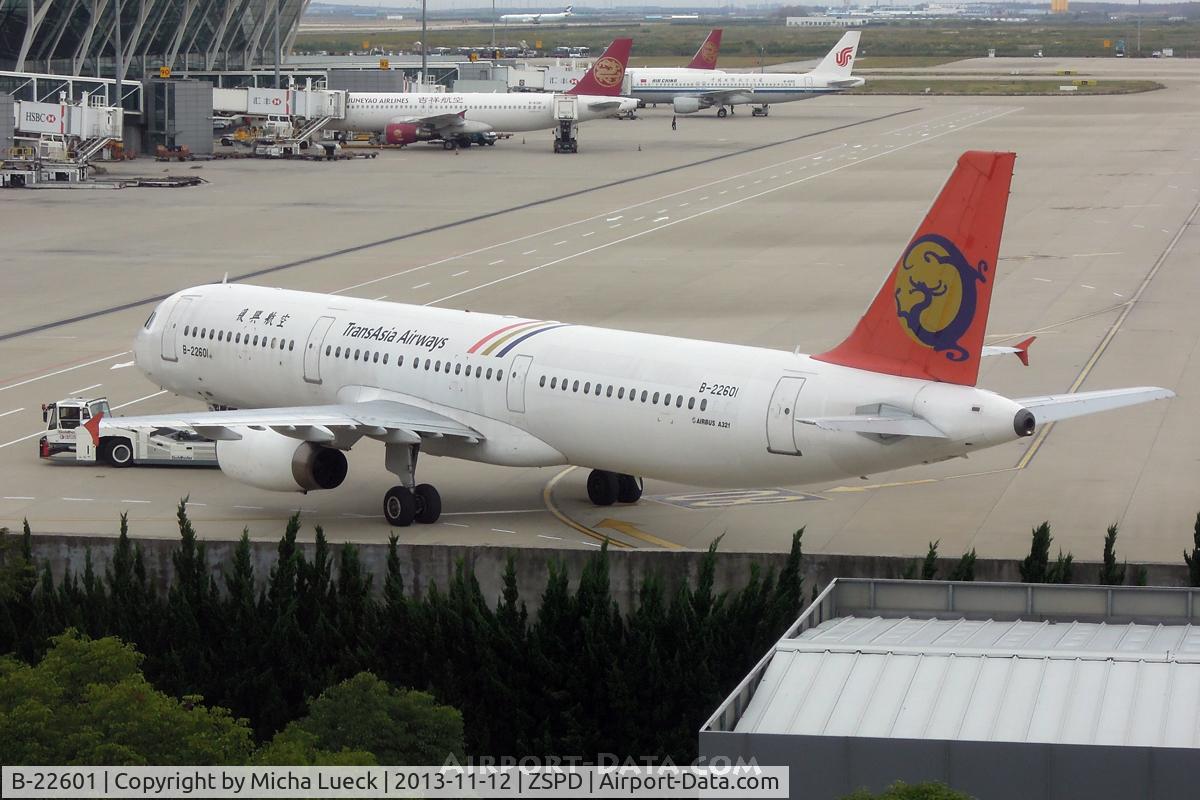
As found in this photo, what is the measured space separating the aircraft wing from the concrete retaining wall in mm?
2737

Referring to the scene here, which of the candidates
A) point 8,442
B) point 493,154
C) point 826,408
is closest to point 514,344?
point 826,408

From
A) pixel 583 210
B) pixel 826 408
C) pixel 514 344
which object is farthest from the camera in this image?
pixel 583 210

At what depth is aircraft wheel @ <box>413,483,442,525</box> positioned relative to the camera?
34500 mm

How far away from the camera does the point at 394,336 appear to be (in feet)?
120

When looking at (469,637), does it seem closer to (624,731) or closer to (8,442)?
(624,731)

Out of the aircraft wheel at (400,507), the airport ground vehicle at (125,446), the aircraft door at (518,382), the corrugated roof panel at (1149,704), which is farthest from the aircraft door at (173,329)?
the corrugated roof panel at (1149,704)

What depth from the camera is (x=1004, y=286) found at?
63.6 m

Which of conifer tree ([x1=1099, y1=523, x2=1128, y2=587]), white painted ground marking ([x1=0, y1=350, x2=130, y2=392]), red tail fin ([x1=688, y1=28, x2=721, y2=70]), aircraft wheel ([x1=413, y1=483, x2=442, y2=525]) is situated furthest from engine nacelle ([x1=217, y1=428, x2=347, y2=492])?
red tail fin ([x1=688, y1=28, x2=721, y2=70])

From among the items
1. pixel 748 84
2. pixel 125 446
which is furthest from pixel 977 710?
pixel 748 84

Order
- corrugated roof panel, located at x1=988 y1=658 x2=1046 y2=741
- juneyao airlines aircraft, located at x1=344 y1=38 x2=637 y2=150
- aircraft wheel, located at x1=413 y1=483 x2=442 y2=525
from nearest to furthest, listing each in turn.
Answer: corrugated roof panel, located at x1=988 y1=658 x2=1046 y2=741 < aircraft wheel, located at x1=413 y1=483 x2=442 y2=525 < juneyao airlines aircraft, located at x1=344 y1=38 x2=637 y2=150

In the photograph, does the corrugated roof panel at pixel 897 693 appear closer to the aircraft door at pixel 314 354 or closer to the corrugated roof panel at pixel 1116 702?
the corrugated roof panel at pixel 1116 702

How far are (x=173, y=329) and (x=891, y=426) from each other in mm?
18454

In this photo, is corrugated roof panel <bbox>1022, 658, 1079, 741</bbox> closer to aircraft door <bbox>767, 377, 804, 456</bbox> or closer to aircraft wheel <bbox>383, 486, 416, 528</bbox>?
aircraft door <bbox>767, 377, 804, 456</bbox>

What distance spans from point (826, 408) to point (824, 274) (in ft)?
120
